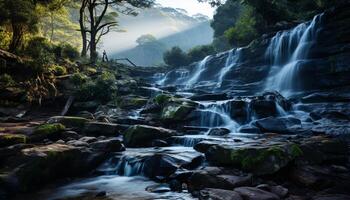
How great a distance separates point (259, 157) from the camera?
846 cm

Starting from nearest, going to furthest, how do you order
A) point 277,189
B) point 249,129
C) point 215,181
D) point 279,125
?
1. point 277,189
2. point 215,181
3. point 279,125
4. point 249,129

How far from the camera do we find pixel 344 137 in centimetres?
1223

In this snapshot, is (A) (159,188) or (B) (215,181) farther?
(A) (159,188)

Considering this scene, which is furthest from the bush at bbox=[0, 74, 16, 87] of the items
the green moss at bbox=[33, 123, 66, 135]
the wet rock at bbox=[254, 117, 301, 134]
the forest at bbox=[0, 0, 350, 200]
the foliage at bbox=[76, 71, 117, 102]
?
the wet rock at bbox=[254, 117, 301, 134]

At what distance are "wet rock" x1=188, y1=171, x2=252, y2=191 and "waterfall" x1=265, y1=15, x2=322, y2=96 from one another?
14789mm

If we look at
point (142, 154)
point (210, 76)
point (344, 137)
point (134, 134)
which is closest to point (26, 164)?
point (142, 154)

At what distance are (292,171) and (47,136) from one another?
8.72 metres

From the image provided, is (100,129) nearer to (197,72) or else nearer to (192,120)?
(192,120)

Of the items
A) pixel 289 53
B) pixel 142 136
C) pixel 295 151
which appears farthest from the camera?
pixel 289 53

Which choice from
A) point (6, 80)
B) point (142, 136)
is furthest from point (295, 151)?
point (6, 80)

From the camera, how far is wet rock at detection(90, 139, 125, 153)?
10961 mm

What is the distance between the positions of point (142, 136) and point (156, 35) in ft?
437

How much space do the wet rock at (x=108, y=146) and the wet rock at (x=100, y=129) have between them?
2612 mm

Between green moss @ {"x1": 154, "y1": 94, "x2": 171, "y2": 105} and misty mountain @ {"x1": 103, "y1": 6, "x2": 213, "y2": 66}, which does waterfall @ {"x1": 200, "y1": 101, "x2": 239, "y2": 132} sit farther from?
misty mountain @ {"x1": 103, "y1": 6, "x2": 213, "y2": 66}
